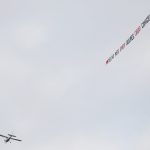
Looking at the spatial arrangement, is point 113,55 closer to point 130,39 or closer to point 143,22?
point 130,39

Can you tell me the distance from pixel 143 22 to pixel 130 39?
8.57m

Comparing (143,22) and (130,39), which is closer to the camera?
(143,22)

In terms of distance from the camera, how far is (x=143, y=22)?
361ft

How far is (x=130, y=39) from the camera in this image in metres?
117

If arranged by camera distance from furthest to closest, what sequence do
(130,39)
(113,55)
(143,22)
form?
1. (113,55)
2. (130,39)
3. (143,22)

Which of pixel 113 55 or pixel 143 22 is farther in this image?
pixel 113 55

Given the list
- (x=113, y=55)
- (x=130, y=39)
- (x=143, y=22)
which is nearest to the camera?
(x=143, y=22)

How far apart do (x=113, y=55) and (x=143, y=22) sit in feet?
66.9

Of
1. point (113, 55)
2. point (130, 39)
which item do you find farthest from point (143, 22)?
point (113, 55)

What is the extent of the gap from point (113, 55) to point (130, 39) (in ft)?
38.9

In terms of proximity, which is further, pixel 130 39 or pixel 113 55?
pixel 113 55
